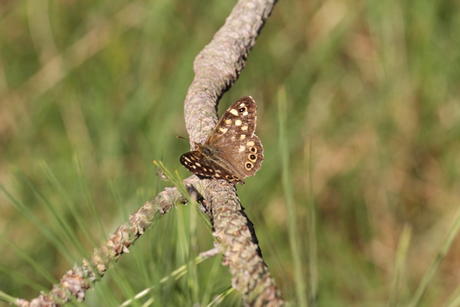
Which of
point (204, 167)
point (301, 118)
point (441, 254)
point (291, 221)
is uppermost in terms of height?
point (301, 118)

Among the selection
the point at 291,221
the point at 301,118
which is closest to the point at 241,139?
the point at 291,221

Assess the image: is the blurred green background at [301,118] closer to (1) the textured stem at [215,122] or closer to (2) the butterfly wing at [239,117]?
(2) the butterfly wing at [239,117]

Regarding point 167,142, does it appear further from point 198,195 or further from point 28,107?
point 198,195

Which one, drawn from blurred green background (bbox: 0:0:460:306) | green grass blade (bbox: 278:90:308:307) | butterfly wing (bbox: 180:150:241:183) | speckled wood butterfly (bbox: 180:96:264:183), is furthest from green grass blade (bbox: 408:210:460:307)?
blurred green background (bbox: 0:0:460:306)

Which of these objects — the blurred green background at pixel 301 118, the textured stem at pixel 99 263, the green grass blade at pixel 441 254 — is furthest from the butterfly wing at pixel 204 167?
the blurred green background at pixel 301 118

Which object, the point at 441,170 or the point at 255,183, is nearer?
the point at 255,183

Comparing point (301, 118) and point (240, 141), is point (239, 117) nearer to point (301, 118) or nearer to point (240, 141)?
point (240, 141)

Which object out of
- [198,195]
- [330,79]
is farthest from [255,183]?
[198,195]
